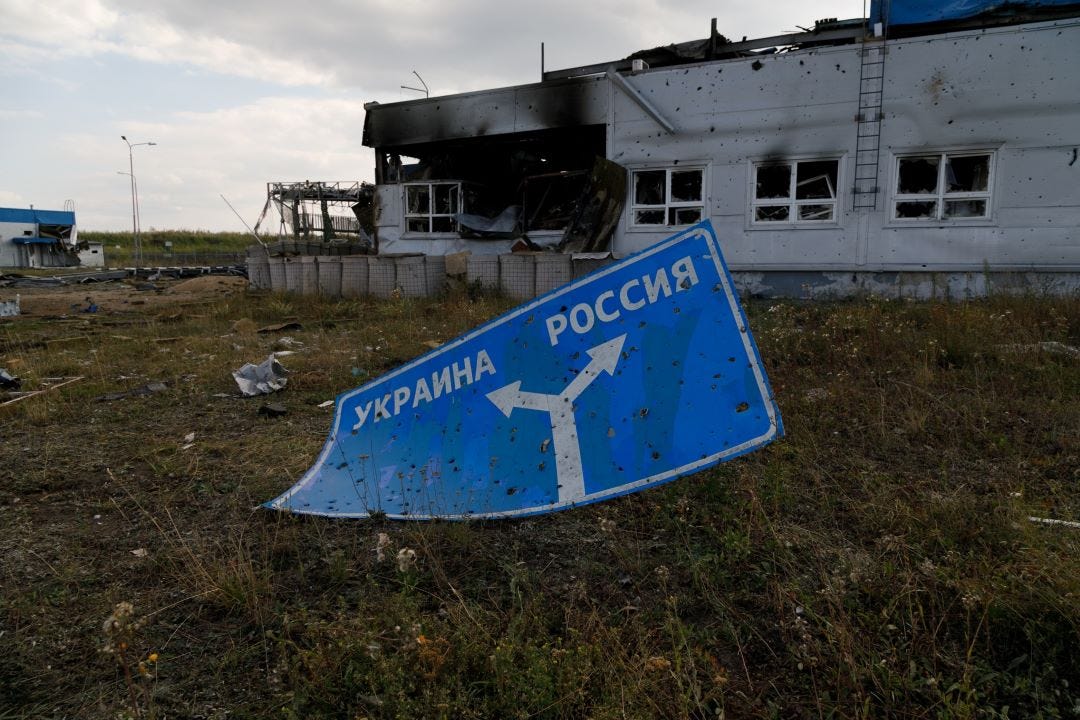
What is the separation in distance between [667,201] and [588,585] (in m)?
11.2

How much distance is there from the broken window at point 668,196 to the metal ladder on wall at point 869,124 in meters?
2.76

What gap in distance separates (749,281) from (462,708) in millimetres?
11516

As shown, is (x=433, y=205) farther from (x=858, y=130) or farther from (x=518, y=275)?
(x=858, y=130)

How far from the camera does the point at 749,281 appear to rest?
12203 millimetres

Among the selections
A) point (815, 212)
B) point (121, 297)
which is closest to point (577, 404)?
point (815, 212)

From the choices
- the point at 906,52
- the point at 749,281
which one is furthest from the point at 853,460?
the point at 906,52

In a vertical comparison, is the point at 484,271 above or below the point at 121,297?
above

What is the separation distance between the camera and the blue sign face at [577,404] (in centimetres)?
262

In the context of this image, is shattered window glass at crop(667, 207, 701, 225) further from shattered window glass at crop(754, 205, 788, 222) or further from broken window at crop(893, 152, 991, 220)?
broken window at crop(893, 152, 991, 220)

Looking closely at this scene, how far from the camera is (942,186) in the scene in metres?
10.9

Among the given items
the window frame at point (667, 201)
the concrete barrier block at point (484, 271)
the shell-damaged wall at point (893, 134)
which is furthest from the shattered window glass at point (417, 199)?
the window frame at point (667, 201)

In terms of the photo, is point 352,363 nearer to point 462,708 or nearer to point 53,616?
point 53,616

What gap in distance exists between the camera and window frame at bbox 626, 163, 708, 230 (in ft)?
Answer: 40.6

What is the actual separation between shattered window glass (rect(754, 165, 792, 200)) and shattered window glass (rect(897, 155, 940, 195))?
1.88m
